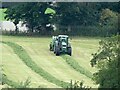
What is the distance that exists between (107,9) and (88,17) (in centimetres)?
318

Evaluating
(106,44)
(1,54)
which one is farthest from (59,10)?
(106,44)

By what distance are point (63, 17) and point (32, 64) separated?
26.4 metres

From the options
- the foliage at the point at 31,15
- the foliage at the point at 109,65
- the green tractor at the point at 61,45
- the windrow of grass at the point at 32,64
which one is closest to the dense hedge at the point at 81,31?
the foliage at the point at 31,15

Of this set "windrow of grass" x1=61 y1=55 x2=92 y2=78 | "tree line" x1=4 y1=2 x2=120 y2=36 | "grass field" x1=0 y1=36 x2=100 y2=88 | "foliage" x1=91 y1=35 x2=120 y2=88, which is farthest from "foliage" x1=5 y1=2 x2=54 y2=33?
"foliage" x1=91 y1=35 x2=120 y2=88

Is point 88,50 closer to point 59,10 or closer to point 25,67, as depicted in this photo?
point 25,67

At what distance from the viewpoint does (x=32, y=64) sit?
1324 inches

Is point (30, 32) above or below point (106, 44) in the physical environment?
below

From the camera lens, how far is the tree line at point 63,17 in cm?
5800

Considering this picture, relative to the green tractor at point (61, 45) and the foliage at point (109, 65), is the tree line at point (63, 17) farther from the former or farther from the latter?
the foliage at point (109, 65)

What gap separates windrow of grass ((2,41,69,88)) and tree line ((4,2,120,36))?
1420 cm

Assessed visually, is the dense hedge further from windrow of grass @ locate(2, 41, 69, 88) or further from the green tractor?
the green tractor

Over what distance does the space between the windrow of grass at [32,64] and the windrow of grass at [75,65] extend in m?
2.74

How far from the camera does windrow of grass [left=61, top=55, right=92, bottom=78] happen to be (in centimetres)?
3106

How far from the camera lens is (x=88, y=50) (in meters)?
43.6
